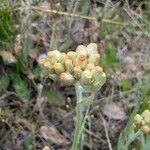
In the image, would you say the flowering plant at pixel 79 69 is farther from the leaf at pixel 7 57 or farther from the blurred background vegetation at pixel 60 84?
the leaf at pixel 7 57

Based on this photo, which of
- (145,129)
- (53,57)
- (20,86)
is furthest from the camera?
(20,86)

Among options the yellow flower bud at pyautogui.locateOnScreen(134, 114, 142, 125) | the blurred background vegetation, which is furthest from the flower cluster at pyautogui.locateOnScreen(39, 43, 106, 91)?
the blurred background vegetation

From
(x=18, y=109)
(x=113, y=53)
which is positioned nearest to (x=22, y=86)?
(x=18, y=109)

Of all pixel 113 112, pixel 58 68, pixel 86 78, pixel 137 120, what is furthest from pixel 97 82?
pixel 113 112

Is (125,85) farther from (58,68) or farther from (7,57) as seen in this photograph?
(58,68)

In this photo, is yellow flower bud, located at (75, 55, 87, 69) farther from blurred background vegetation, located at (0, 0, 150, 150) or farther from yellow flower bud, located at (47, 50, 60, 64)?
blurred background vegetation, located at (0, 0, 150, 150)

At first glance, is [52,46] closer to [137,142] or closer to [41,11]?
[41,11]

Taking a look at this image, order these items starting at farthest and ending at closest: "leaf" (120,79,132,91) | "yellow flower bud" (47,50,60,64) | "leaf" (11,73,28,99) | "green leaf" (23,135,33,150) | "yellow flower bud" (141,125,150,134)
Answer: "leaf" (120,79,132,91) → "leaf" (11,73,28,99) → "green leaf" (23,135,33,150) → "yellow flower bud" (141,125,150,134) → "yellow flower bud" (47,50,60,64)
